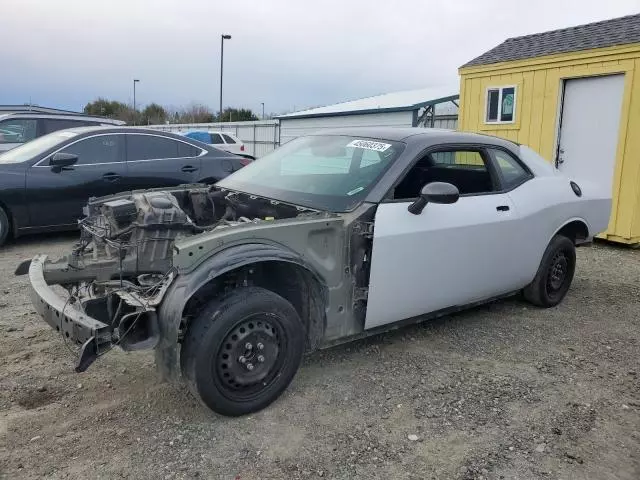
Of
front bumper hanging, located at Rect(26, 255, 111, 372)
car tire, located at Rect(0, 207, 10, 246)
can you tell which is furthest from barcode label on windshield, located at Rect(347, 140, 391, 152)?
car tire, located at Rect(0, 207, 10, 246)

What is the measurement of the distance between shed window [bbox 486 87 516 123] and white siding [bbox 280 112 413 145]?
374 cm

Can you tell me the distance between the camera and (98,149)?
7434mm

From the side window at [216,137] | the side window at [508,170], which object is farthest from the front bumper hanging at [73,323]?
the side window at [216,137]

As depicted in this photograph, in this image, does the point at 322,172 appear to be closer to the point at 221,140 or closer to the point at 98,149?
the point at 98,149

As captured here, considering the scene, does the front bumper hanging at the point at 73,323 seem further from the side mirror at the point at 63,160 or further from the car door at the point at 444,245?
the side mirror at the point at 63,160

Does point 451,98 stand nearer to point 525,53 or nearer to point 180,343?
point 525,53

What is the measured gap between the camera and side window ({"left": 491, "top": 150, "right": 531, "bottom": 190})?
4.69 metres

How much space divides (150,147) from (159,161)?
234 mm

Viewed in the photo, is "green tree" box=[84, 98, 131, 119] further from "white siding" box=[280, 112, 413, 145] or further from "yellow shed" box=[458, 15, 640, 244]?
"yellow shed" box=[458, 15, 640, 244]

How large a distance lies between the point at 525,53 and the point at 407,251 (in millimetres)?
7151

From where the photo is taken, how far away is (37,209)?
698cm

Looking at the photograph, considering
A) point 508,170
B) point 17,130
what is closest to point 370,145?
point 508,170

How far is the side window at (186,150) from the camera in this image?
809 centimetres

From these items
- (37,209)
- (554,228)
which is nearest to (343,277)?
(554,228)
